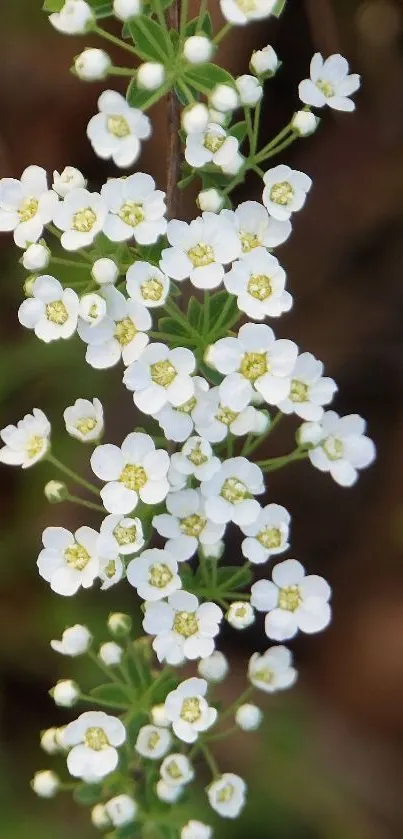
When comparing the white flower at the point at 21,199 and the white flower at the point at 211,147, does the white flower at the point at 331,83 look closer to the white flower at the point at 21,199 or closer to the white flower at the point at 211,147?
the white flower at the point at 211,147

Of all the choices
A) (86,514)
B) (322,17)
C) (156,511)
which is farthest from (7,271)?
(156,511)

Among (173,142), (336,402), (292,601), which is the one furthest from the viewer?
(336,402)

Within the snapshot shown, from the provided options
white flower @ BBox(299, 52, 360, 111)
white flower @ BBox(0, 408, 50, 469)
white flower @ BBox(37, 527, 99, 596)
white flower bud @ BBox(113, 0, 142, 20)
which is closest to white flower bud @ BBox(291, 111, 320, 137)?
white flower @ BBox(299, 52, 360, 111)

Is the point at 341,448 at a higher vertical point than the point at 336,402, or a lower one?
lower

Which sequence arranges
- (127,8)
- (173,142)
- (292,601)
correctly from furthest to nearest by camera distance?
(292,601), (173,142), (127,8)

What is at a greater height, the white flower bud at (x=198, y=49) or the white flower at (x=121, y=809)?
the white flower bud at (x=198, y=49)

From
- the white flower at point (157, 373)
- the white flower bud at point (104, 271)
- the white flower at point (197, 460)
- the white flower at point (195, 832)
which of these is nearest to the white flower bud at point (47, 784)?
the white flower at point (195, 832)

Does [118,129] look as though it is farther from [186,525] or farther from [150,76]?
[186,525]

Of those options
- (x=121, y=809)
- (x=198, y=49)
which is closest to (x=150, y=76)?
(x=198, y=49)
